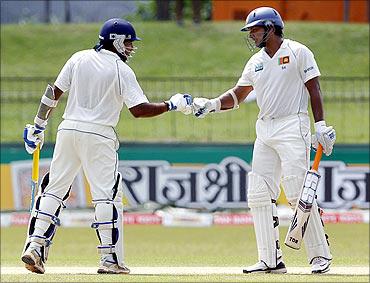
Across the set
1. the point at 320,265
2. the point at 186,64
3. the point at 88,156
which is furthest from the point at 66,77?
the point at 186,64

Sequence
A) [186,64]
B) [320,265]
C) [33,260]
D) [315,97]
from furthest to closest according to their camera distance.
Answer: [186,64] < [320,265] < [315,97] < [33,260]

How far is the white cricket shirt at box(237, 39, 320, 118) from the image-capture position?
29.7ft

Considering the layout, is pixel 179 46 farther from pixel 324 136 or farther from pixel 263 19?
pixel 324 136

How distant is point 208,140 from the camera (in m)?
19.9

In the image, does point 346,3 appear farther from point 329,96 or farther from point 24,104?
point 24,104

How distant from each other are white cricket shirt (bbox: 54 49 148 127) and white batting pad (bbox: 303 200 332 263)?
1578 mm

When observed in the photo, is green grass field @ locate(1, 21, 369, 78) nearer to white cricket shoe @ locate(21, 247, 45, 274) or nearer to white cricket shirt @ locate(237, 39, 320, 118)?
white cricket shirt @ locate(237, 39, 320, 118)

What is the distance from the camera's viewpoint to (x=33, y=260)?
8.78 meters

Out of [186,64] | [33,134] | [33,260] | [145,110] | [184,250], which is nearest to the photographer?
[33,260]

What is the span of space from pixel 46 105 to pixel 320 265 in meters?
2.41

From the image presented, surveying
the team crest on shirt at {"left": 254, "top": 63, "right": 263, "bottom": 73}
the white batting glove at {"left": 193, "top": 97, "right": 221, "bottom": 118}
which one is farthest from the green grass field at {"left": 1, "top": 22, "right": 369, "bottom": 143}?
the team crest on shirt at {"left": 254, "top": 63, "right": 263, "bottom": 73}

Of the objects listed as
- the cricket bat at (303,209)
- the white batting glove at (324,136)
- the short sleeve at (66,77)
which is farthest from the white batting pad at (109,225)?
the white batting glove at (324,136)

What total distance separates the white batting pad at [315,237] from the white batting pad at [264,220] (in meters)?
0.26

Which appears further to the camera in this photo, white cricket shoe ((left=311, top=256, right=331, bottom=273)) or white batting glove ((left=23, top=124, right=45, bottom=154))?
white batting glove ((left=23, top=124, right=45, bottom=154))
